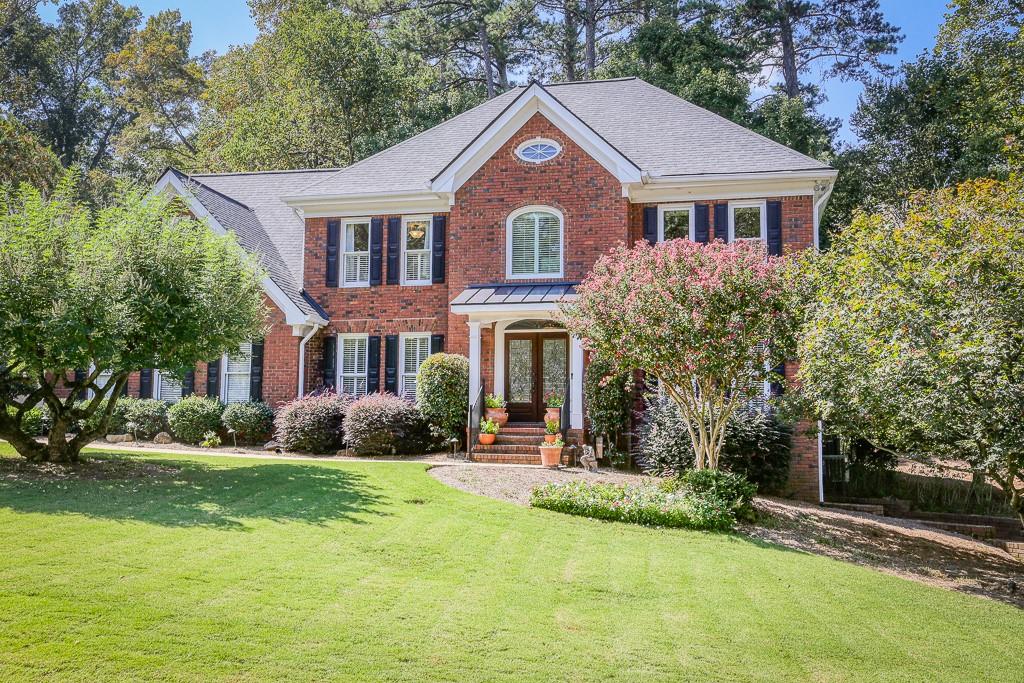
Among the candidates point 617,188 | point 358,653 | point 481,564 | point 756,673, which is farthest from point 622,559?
point 617,188

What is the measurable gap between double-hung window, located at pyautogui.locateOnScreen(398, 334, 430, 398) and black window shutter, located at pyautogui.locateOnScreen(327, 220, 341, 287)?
2.43 metres

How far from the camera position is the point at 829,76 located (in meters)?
32.0

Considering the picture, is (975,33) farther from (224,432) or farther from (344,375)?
(224,432)

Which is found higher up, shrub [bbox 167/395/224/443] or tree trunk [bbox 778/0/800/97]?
tree trunk [bbox 778/0/800/97]

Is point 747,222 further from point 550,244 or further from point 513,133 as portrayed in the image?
point 513,133

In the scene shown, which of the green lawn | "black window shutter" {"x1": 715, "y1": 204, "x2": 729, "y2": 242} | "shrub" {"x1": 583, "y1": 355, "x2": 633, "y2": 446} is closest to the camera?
the green lawn

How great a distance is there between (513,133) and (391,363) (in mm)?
6308

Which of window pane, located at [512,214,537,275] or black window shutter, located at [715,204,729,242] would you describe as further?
window pane, located at [512,214,537,275]

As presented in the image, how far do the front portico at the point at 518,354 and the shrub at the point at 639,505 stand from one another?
540 centimetres

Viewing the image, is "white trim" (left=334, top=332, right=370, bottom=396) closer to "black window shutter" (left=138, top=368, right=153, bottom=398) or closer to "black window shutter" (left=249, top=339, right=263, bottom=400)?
"black window shutter" (left=249, top=339, right=263, bottom=400)

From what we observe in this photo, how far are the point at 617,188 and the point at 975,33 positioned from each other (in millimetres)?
12352

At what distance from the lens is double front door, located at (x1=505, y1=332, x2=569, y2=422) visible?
17.8 meters

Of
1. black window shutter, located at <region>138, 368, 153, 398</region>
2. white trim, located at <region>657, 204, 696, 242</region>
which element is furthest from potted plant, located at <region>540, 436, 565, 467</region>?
black window shutter, located at <region>138, 368, 153, 398</region>

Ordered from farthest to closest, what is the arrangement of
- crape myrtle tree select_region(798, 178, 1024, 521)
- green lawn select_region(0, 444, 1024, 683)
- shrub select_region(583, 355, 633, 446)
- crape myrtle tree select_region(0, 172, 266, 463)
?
shrub select_region(583, 355, 633, 446) < crape myrtle tree select_region(0, 172, 266, 463) < crape myrtle tree select_region(798, 178, 1024, 521) < green lawn select_region(0, 444, 1024, 683)
